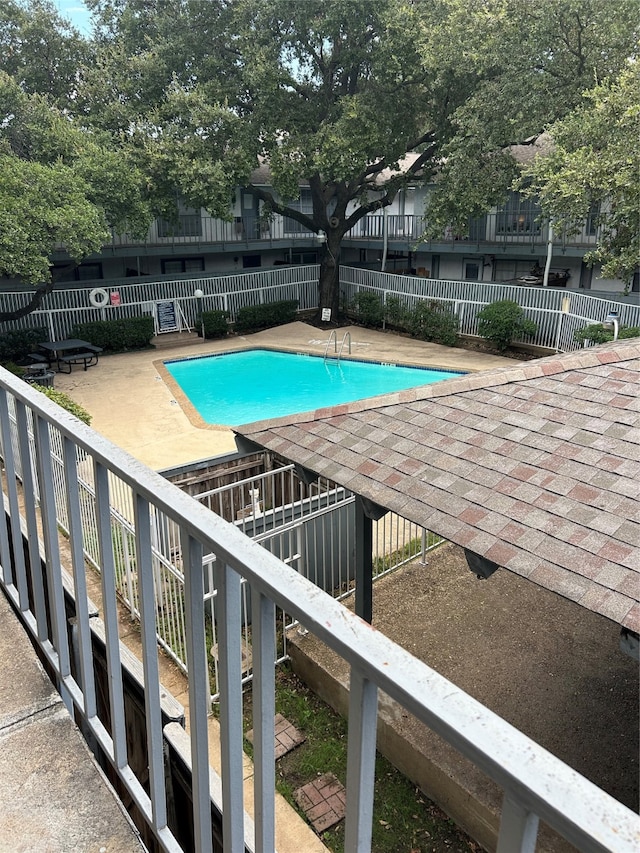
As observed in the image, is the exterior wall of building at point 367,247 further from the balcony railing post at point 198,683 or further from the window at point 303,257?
the balcony railing post at point 198,683

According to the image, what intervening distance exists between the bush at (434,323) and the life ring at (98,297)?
9.85 m

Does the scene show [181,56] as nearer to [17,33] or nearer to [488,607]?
[17,33]

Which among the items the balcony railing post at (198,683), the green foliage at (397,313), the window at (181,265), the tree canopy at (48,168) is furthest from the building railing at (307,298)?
the balcony railing post at (198,683)

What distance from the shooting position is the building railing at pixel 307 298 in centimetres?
1786

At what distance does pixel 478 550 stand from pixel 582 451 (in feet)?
3.84

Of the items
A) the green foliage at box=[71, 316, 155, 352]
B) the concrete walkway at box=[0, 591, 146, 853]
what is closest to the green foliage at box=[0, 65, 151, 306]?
the green foliage at box=[71, 316, 155, 352]

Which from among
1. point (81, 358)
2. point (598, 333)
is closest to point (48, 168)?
point (81, 358)

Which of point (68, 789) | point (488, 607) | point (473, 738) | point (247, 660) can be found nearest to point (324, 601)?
point (473, 738)

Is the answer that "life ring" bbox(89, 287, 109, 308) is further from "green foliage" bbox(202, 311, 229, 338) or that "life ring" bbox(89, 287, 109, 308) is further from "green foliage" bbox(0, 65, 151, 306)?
"green foliage" bbox(202, 311, 229, 338)

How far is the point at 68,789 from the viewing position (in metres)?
1.63

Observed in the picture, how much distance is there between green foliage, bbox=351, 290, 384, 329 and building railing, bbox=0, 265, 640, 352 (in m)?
0.34

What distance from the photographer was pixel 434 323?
2077cm

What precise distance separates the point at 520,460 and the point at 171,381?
43.3ft

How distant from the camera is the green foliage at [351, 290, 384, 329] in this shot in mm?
22500
